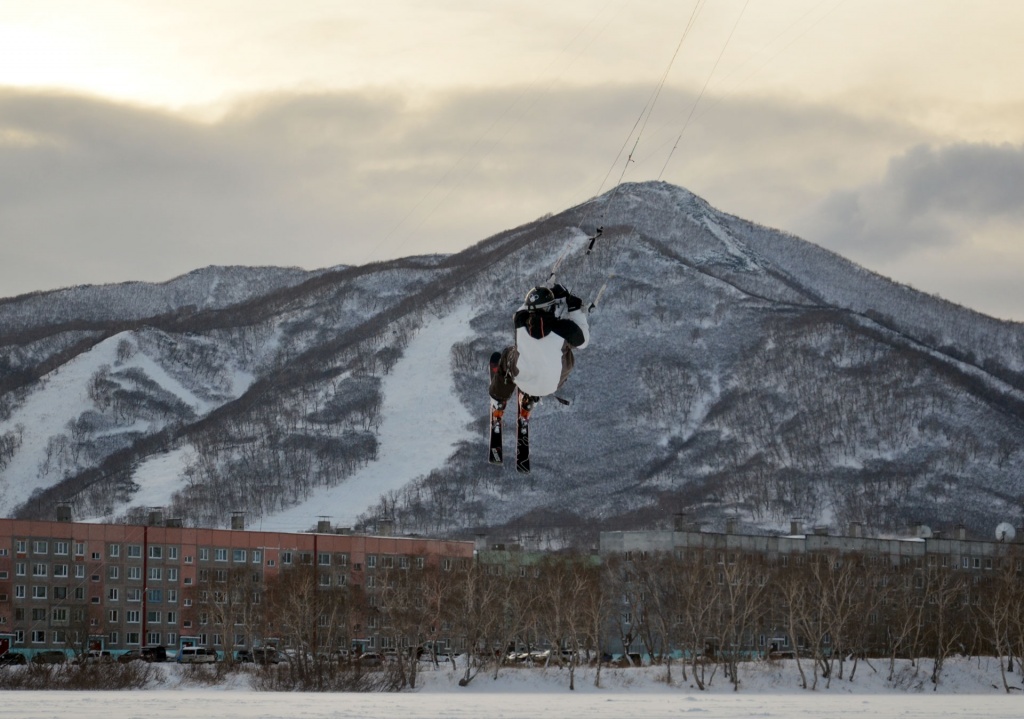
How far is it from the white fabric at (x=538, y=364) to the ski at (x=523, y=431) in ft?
5.13

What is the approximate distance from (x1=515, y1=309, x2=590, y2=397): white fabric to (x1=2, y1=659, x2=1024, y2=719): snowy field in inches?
891

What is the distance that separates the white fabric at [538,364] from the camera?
4716 cm

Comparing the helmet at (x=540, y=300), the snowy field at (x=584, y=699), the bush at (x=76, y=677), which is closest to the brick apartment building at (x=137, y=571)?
the snowy field at (x=584, y=699)

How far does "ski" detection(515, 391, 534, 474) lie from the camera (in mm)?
48938

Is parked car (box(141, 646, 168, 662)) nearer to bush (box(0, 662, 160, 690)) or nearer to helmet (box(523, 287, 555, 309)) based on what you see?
bush (box(0, 662, 160, 690))

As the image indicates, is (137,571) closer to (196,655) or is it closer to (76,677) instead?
(196,655)

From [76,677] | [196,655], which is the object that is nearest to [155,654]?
[196,655]

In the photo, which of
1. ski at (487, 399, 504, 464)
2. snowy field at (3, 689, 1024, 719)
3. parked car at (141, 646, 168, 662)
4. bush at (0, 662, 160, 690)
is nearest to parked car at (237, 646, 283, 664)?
parked car at (141, 646, 168, 662)

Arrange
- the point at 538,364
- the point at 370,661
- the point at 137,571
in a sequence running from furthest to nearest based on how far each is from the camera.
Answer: the point at 137,571, the point at 370,661, the point at 538,364

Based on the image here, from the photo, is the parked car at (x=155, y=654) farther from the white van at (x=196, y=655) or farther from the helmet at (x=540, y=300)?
the helmet at (x=540, y=300)

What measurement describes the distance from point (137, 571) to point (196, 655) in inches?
1237

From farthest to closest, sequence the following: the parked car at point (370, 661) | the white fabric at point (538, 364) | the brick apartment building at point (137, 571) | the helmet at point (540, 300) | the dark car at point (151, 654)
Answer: the brick apartment building at point (137, 571) → the dark car at point (151, 654) → the parked car at point (370, 661) → the helmet at point (540, 300) → the white fabric at point (538, 364)

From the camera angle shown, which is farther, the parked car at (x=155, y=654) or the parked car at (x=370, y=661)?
the parked car at (x=155, y=654)

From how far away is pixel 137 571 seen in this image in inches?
6565
